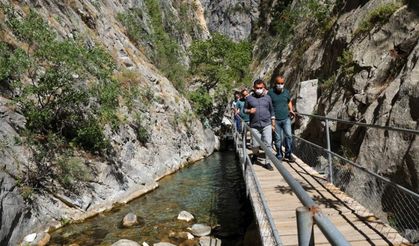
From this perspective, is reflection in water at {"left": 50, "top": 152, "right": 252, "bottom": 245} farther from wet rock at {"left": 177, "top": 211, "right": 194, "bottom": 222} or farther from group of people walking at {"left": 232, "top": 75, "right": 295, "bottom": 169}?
group of people walking at {"left": 232, "top": 75, "right": 295, "bottom": 169}

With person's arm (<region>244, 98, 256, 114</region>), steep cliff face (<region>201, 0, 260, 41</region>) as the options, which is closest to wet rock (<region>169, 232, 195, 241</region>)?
person's arm (<region>244, 98, 256, 114</region>)

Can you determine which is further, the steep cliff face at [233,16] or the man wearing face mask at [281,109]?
the steep cliff face at [233,16]

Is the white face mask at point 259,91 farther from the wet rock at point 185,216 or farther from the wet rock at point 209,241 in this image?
the wet rock at point 185,216

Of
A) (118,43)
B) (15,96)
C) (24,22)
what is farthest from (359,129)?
(118,43)

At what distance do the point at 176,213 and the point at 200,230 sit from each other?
6.64ft

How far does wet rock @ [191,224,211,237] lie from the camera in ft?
35.6

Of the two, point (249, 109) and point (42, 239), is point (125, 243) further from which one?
point (249, 109)

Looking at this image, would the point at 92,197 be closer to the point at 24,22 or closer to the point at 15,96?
the point at 15,96

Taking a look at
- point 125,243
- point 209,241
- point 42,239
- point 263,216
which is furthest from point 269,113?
point 42,239

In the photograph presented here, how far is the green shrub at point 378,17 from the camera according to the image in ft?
39.2

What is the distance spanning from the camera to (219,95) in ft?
113

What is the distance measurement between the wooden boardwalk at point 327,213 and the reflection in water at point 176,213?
101 inches

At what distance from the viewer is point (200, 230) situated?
10.9 metres

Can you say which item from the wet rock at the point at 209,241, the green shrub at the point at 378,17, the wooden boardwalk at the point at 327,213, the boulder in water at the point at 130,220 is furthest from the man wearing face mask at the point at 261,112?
the green shrub at the point at 378,17
